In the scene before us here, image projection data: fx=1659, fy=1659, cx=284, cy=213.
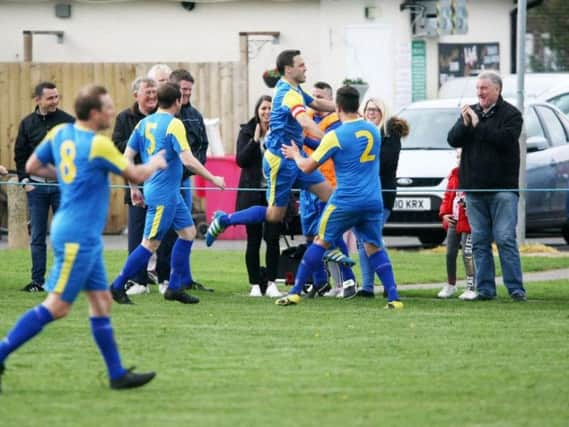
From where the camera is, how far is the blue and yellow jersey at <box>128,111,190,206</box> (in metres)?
13.6

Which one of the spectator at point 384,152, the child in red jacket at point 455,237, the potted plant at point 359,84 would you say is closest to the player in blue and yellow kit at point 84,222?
the spectator at point 384,152

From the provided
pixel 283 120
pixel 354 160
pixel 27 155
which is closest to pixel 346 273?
pixel 283 120

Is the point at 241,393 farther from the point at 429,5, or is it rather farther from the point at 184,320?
the point at 429,5

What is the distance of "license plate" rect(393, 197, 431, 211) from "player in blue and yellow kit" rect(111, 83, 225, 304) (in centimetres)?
713

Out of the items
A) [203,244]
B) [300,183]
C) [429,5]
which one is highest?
[429,5]

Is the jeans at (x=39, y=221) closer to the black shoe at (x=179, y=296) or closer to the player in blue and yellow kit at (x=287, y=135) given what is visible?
the black shoe at (x=179, y=296)

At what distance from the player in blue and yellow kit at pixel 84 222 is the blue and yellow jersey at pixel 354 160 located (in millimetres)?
4316

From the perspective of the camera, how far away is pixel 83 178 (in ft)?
30.9

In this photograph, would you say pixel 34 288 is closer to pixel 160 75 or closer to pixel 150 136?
pixel 160 75

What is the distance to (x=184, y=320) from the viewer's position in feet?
42.7


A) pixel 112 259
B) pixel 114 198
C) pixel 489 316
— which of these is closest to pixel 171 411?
pixel 489 316

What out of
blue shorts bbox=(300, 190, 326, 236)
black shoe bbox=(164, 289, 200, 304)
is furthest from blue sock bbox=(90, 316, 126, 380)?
blue shorts bbox=(300, 190, 326, 236)

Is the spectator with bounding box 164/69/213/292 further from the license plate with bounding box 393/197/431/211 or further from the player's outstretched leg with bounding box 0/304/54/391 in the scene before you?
the player's outstretched leg with bounding box 0/304/54/391

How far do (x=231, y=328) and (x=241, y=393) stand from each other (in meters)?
3.12
